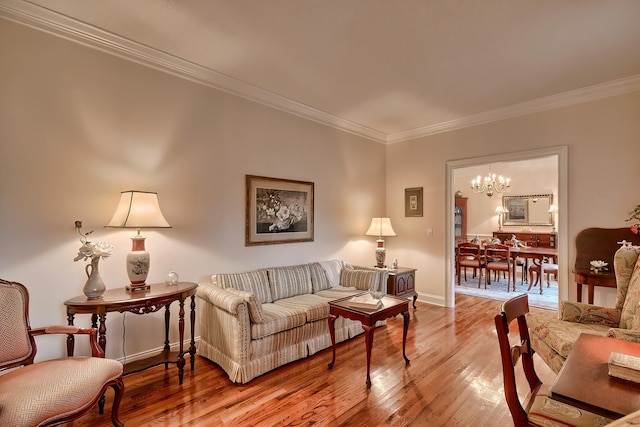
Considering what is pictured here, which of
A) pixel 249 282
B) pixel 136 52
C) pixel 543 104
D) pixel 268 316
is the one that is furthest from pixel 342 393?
pixel 543 104

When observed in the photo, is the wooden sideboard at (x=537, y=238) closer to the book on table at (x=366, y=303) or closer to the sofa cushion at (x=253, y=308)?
the book on table at (x=366, y=303)

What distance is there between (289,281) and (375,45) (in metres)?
2.53

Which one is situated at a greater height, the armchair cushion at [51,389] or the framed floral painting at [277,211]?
the framed floral painting at [277,211]

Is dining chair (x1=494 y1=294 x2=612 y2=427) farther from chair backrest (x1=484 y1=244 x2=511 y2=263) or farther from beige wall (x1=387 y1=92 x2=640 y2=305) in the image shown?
chair backrest (x1=484 y1=244 x2=511 y2=263)

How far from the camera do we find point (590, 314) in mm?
2449

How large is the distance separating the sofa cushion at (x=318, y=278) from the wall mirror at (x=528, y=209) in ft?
23.1

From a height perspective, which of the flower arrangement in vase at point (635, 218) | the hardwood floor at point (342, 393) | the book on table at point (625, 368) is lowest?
the hardwood floor at point (342, 393)

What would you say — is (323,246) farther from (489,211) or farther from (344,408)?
(489,211)

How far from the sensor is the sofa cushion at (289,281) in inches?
135

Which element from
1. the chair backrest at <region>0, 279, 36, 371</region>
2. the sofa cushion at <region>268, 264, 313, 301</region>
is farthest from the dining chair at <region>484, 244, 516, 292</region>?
the chair backrest at <region>0, 279, 36, 371</region>

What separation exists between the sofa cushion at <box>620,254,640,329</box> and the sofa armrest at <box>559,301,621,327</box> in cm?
7

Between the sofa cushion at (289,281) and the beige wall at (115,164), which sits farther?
the sofa cushion at (289,281)

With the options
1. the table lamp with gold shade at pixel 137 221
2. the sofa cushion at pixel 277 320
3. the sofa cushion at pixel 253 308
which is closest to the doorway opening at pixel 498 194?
the sofa cushion at pixel 277 320

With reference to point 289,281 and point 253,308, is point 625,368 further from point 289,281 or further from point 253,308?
point 289,281
